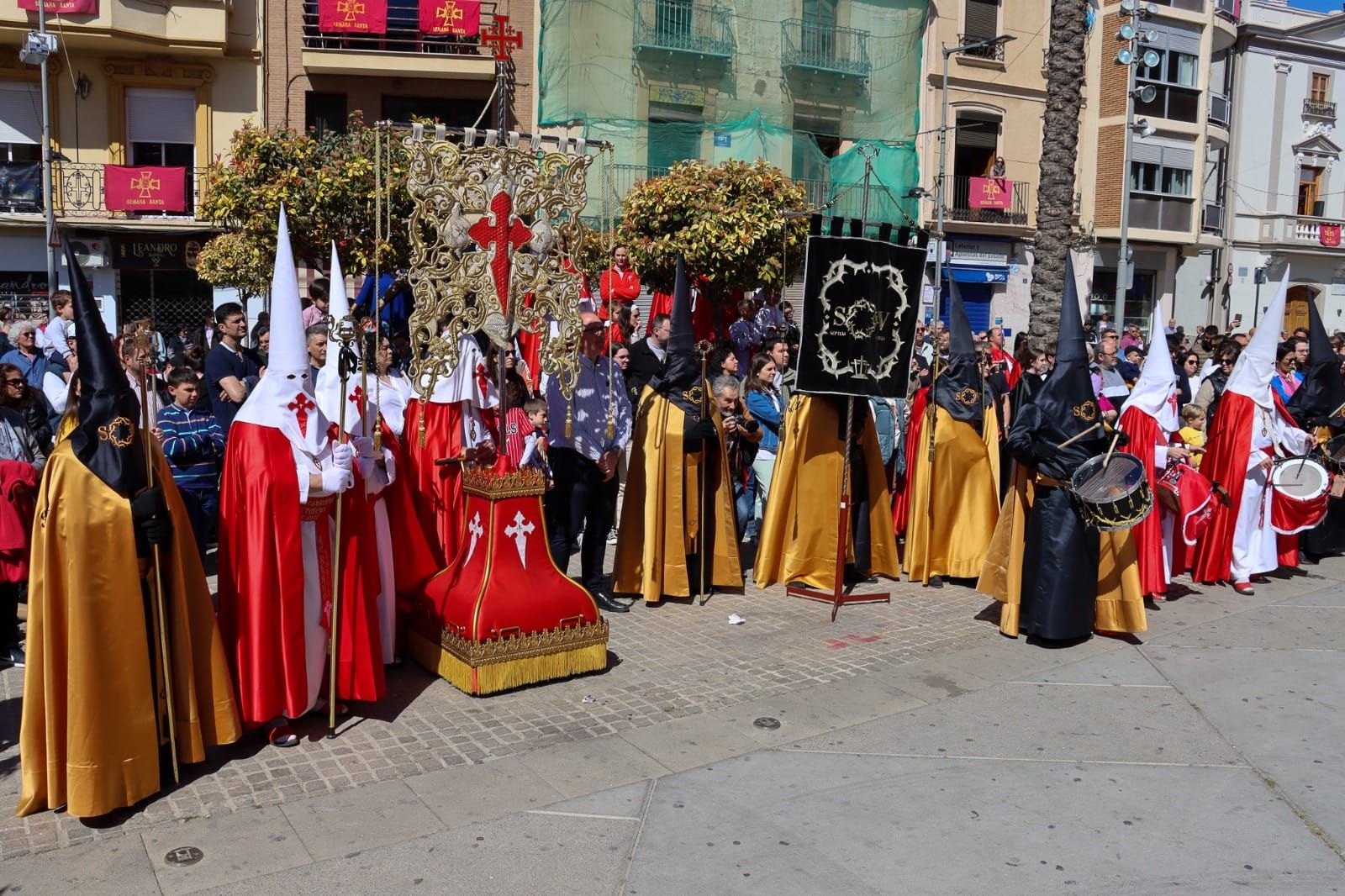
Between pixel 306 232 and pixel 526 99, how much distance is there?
982cm

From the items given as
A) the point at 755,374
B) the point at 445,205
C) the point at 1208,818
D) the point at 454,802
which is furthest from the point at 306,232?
the point at 1208,818

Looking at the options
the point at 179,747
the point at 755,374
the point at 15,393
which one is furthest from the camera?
the point at 755,374

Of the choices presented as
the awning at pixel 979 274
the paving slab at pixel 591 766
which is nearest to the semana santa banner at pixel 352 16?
the awning at pixel 979 274

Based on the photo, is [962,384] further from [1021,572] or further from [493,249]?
[493,249]

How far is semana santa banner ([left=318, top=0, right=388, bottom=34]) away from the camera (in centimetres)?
2233

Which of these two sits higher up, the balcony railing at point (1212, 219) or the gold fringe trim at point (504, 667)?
the balcony railing at point (1212, 219)

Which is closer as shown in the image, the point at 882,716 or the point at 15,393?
the point at 882,716

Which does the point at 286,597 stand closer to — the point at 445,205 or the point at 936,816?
the point at 445,205

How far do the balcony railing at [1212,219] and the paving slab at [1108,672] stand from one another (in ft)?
98.4

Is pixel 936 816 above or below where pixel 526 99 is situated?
below

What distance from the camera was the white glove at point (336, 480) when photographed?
5480 millimetres

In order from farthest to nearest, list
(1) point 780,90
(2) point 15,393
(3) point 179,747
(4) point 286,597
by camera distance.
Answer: (1) point 780,90 → (2) point 15,393 → (4) point 286,597 → (3) point 179,747

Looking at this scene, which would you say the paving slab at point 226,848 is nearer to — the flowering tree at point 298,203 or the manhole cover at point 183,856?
the manhole cover at point 183,856

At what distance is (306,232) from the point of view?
15.5m
